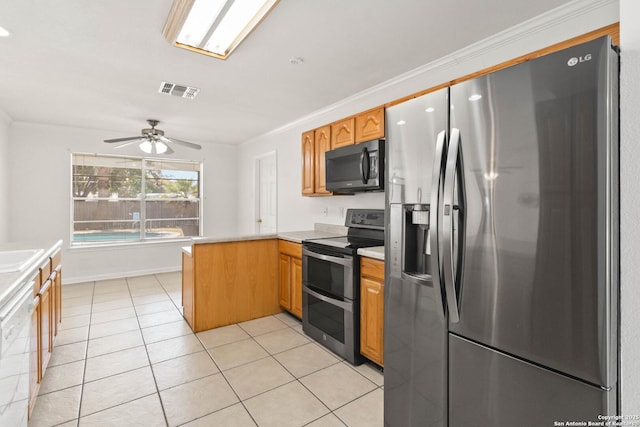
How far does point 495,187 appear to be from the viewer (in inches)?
45.3

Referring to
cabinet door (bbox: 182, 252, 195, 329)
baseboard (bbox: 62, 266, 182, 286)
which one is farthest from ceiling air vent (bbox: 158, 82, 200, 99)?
baseboard (bbox: 62, 266, 182, 286)

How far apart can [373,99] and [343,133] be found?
0.53 m

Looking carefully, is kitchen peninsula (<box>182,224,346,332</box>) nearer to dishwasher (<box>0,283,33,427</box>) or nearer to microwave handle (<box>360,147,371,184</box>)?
microwave handle (<box>360,147,371,184</box>)

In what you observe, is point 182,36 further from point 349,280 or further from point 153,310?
point 153,310

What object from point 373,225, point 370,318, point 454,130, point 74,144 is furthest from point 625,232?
point 74,144

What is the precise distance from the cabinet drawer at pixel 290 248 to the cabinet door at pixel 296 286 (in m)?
0.06

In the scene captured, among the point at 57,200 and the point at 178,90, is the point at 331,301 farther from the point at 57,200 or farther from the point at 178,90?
the point at 57,200

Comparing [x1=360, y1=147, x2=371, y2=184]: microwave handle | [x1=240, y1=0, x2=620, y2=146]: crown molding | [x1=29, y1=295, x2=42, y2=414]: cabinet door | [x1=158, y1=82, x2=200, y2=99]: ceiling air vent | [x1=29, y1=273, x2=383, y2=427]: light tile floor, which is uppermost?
[x1=158, y1=82, x2=200, y2=99]: ceiling air vent

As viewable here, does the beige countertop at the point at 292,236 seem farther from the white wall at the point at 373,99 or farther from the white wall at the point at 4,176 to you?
the white wall at the point at 4,176

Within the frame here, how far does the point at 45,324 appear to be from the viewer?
2.21 meters

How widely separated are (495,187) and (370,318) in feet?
5.13

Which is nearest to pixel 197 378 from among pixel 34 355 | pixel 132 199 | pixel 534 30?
pixel 34 355

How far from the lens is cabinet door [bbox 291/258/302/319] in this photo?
3299 mm

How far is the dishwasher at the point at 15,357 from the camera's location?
1.19m
